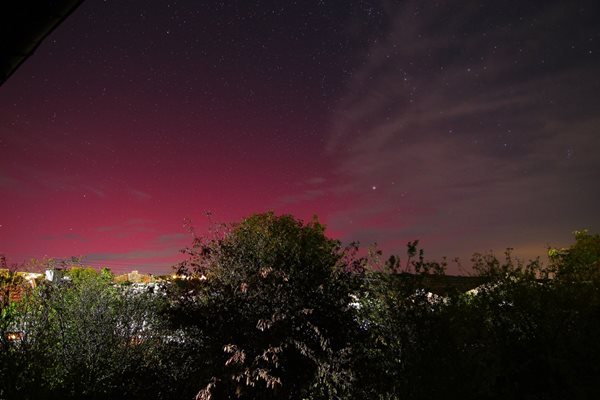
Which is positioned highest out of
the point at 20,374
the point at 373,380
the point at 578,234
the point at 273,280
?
the point at 578,234

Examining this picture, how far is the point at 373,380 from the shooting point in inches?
447

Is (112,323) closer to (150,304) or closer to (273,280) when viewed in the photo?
(150,304)

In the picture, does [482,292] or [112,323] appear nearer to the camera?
[482,292]

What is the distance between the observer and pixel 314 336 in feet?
41.7

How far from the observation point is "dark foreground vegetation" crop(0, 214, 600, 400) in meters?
10.4

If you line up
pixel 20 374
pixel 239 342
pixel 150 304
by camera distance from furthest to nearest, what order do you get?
pixel 150 304, pixel 239 342, pixel 20 374

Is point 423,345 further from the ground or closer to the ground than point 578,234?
closer to the ground

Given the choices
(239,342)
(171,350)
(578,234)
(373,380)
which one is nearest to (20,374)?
(171,350)

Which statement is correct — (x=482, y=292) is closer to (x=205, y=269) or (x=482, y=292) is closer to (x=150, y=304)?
(x=205, y=269)

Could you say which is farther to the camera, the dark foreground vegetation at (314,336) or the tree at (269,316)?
the tree at (269,316)

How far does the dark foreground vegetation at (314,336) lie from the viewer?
10.4 m

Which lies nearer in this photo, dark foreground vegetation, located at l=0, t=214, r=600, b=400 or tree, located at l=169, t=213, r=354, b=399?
dark foreground vegetation, located at l=0, t=214, r=600, b=400

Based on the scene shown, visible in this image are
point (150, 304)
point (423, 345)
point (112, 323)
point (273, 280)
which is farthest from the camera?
point (150, 304)

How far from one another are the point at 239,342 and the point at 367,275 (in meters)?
4.77
